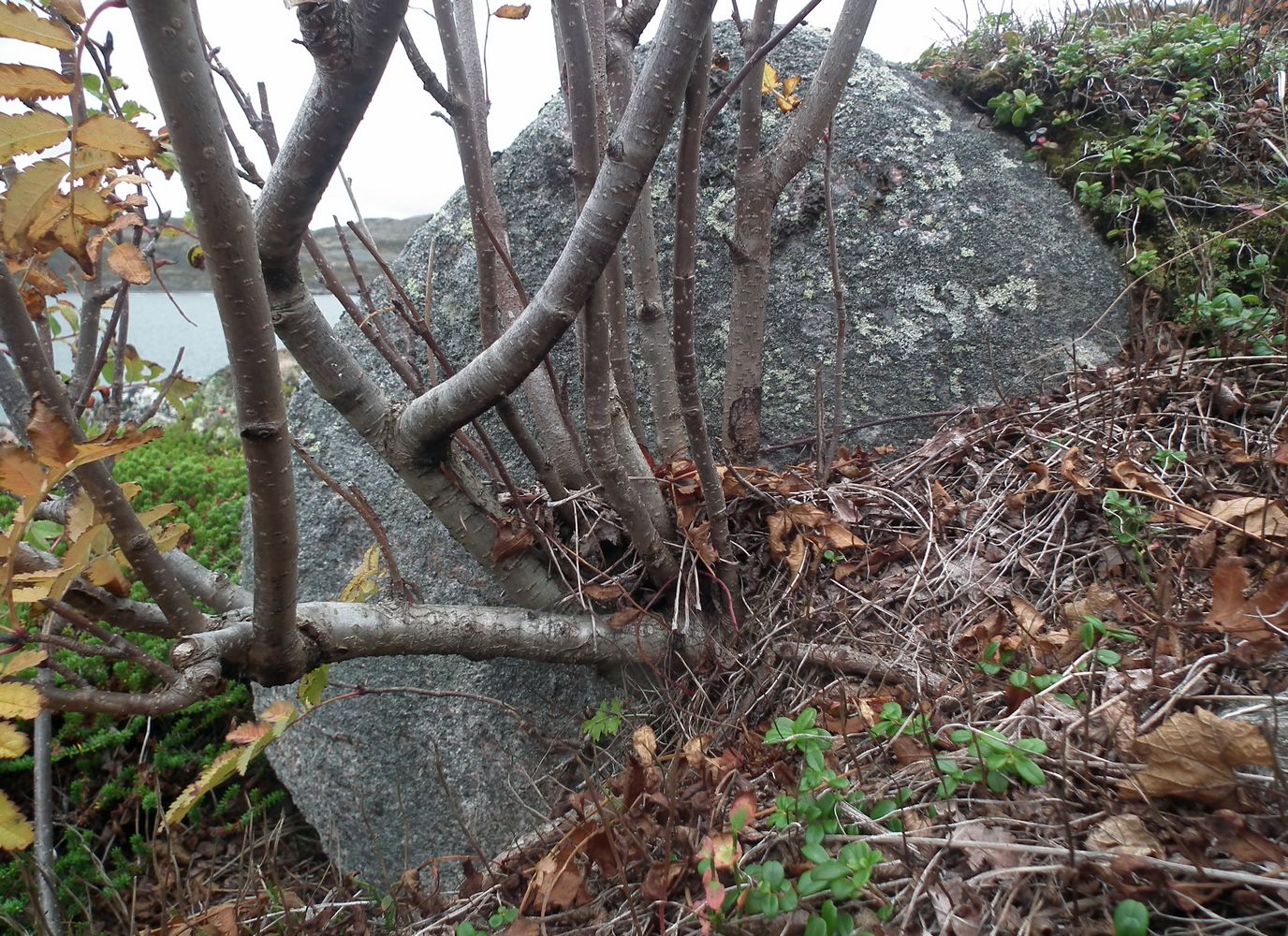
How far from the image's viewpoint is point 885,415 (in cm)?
228

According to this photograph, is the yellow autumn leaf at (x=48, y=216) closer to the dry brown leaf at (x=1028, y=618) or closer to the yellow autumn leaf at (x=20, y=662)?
the yellow autumn leaf at (x=20, y=662)

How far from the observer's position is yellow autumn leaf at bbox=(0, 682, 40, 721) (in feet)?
2.68

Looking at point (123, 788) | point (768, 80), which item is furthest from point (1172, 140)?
point (123, 788)

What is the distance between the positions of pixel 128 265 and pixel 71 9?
529 millimetres

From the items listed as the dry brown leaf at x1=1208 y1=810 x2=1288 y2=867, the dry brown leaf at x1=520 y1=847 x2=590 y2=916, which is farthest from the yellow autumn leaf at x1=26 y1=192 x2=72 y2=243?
the dry brown leaf at x1=1208 y1=810 x2=1288 y2=867

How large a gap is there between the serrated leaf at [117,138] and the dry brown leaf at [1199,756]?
4.82 ft

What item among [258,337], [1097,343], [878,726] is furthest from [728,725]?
[1097,343]

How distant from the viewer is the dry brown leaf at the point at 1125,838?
0.94m

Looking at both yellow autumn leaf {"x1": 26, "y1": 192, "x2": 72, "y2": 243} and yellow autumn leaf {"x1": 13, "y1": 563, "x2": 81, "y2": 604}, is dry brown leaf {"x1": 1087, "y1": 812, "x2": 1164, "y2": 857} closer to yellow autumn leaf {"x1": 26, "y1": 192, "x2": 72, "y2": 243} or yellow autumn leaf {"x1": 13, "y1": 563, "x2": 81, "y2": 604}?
yellow autumn leaf {"x1": 13, "y1": 563, "x2": 81, "y2": 604}

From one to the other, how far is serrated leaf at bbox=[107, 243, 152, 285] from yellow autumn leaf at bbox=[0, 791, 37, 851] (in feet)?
2.83

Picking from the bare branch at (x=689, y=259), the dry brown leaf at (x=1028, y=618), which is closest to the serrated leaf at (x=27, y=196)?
the bare branch at (x=689, y=259)

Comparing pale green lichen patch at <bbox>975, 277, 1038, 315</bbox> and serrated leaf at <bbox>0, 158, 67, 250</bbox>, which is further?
pale green lichen patch at <bbox>975, 277, 1038, 315</bbox>

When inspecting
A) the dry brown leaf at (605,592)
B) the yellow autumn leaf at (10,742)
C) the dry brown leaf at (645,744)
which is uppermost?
the yellow autumn leaf at (10,742)

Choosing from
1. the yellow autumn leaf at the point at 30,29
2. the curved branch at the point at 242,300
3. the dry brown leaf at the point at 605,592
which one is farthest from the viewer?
the dry brown leaf at the point at 605,592
